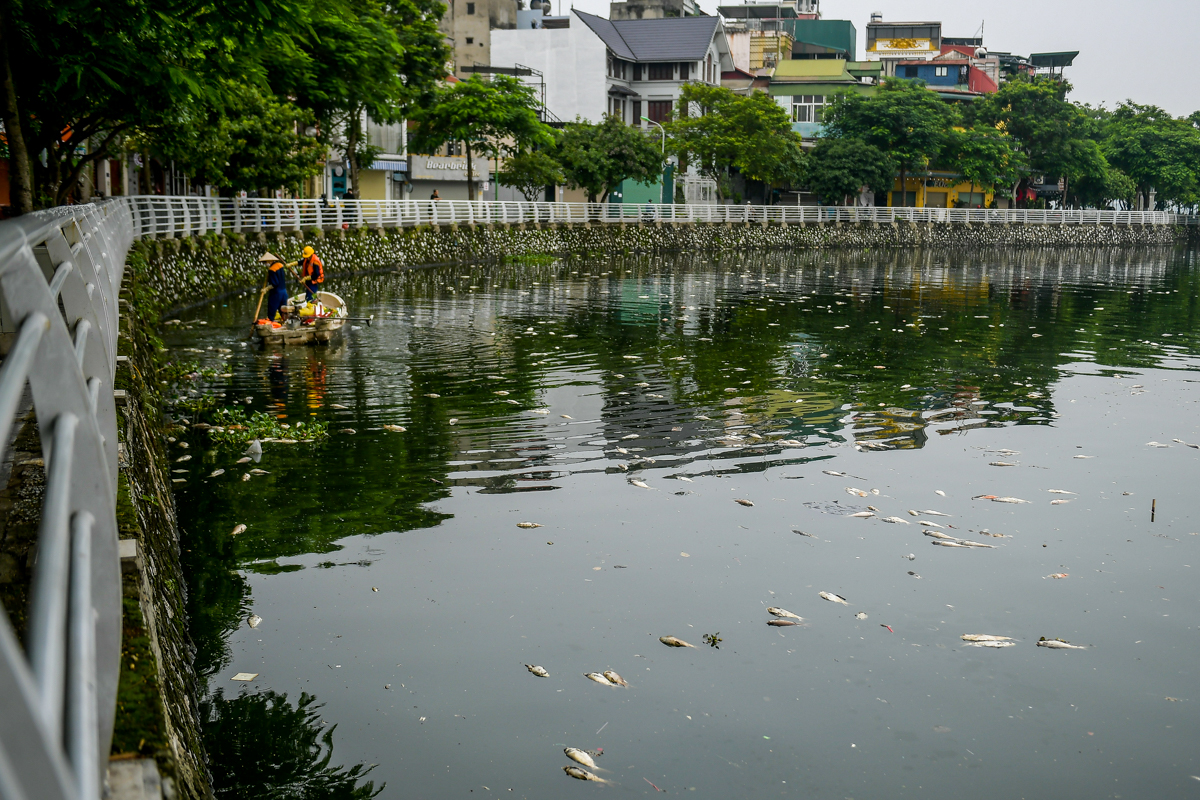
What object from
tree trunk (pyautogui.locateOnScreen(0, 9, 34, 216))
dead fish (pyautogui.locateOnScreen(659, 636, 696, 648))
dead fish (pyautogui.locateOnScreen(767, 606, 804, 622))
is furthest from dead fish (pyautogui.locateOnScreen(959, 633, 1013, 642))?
tree trunk (pyautogui.locateOnScreen(0, 9, 34, 216))

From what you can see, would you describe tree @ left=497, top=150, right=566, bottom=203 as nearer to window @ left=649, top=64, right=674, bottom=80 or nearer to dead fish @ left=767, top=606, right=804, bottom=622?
window @ left=649, top=64, right=674, bottom=80

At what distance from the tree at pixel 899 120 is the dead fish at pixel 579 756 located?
6869cm

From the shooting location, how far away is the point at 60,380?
2.62 m

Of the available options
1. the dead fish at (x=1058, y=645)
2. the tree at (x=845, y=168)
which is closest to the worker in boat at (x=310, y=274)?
the dead fish at (x=1058, y=645)

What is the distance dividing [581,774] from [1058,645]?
3.07 meters

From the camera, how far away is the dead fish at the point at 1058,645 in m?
6.37

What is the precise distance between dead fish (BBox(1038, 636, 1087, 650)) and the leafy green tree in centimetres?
8800

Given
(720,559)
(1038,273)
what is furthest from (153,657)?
(1038,273)

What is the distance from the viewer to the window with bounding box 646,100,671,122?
74375 millimetres

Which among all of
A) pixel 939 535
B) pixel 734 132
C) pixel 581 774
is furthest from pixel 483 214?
pixel 581 774

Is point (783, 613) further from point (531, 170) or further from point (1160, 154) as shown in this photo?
point (1160, 154)

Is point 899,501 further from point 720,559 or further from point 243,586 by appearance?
point 243,586

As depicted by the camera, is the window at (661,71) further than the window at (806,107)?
No

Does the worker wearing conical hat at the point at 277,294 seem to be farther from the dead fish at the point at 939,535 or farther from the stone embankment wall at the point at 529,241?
the dead fish at the point at 939,535
